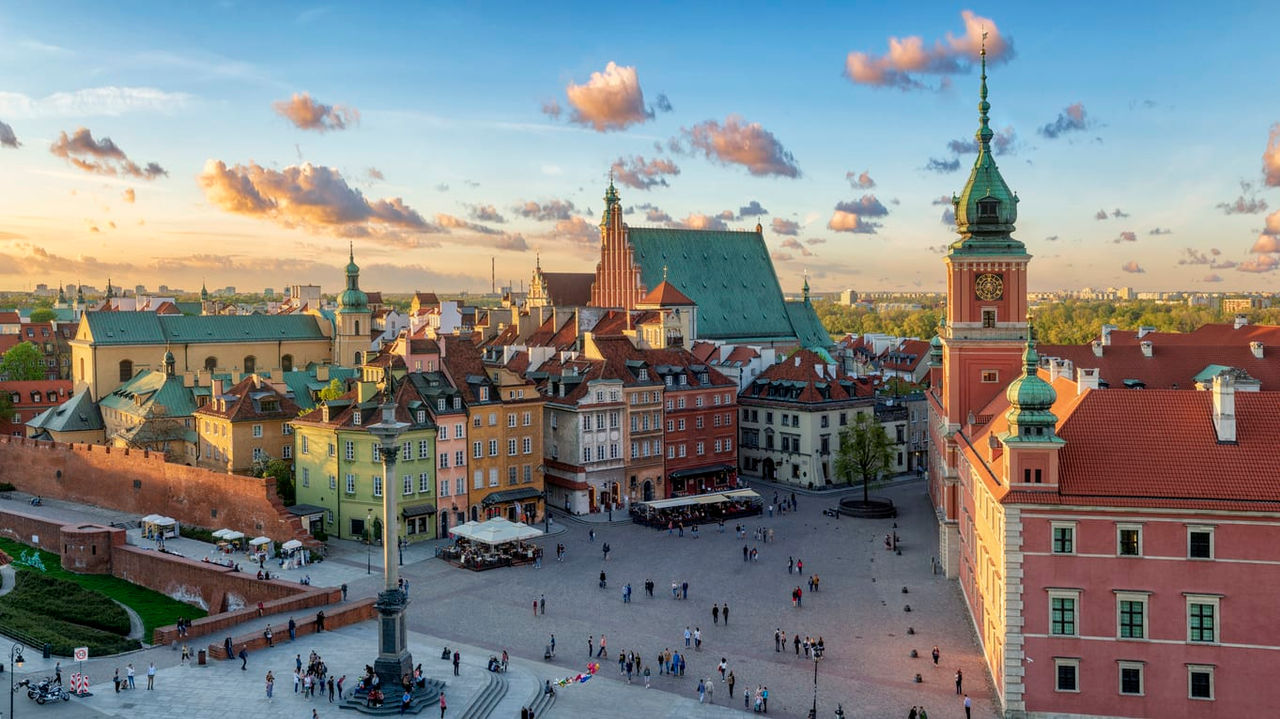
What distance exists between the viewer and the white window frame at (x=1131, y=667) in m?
34.0

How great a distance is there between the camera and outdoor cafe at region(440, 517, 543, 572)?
183ft

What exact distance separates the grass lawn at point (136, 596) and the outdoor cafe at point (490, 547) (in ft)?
40.4

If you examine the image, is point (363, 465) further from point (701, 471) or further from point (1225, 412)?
point (1225, 412)

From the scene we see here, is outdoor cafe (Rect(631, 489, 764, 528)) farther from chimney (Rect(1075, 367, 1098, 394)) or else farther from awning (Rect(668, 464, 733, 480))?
chimney (Rect(1075, 367, 1098, 394))

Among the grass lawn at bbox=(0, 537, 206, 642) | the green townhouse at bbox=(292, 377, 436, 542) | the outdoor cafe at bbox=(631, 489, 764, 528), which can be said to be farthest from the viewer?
the outdoor cafe at bbox=(631, 489, 764, 528)

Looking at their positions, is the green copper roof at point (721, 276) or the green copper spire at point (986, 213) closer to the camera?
the green copper spire at point (986, 213)

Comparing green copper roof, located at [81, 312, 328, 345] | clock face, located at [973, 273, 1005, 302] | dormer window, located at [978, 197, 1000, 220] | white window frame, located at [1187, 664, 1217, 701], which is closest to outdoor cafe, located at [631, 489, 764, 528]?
clock face, located at [973, 273, 1005, 302]

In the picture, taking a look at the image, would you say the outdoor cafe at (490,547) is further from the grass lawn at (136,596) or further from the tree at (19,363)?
the tree at (19,363)

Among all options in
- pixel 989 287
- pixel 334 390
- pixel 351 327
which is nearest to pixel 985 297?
pixel 989 287

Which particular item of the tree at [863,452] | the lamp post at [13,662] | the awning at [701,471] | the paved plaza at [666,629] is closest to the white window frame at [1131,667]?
the paved plaza at [666,629]

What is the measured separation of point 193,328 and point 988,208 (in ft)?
226

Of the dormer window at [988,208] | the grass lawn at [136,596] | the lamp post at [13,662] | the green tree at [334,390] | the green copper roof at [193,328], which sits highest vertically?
the dormer window at [988,208]

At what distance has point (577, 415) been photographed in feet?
225

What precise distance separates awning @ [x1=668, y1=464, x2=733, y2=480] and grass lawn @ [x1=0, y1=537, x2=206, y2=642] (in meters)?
32.7
